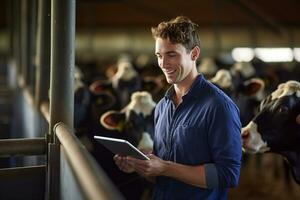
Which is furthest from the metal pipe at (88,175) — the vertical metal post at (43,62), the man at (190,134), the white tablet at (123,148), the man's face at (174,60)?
the vertical metal post at (43,62)

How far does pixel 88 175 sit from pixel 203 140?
0.65 metres

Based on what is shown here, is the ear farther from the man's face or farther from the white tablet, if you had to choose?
the white tablet

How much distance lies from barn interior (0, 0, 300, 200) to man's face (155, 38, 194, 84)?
499 mm

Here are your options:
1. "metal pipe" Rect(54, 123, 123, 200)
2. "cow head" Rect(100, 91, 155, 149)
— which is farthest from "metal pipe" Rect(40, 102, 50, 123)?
"metal pipe" Rect(54, 123, 123, 200)

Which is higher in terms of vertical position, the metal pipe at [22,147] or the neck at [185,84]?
the neck at [185,84]

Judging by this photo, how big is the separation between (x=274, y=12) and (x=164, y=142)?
12410 mm

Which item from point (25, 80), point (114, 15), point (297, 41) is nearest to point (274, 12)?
point (297, 41)

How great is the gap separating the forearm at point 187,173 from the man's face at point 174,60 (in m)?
0.37

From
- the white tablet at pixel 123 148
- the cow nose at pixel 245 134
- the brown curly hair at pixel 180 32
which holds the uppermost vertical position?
the brown curly hair at pixel 180 32

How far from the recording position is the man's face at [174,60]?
2.06 metres

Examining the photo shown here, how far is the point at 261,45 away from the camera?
52.0ft

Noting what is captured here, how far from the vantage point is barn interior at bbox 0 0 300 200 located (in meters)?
2.51

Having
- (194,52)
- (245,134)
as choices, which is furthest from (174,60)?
(245,134)

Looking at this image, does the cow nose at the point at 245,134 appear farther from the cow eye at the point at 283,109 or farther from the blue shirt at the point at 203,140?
the blue shirt at the point at 203,140
